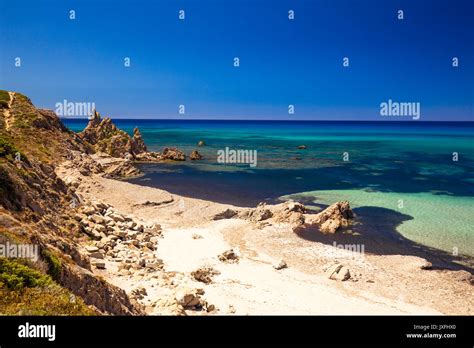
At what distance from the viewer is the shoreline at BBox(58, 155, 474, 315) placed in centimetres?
1792

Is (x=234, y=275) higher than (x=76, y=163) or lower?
lower

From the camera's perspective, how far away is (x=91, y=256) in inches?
789

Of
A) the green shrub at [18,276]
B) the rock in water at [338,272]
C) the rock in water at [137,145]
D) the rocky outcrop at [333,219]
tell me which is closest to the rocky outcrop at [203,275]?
the rock in water at [338,272]

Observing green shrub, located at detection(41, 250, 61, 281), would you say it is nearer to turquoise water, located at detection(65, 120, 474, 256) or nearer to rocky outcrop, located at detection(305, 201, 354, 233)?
rocky outcrop, located at detection(305, 201, 354, 233)

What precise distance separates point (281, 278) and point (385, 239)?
13968mm

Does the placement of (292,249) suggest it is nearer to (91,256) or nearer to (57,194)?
(91,256)

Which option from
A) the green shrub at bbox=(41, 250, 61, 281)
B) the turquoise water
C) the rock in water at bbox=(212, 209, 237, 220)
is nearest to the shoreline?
the rock in water at bbox=(212, 209, 237, 220)

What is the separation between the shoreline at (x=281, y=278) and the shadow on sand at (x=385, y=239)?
89 cm

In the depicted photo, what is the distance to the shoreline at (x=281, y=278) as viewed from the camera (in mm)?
17922

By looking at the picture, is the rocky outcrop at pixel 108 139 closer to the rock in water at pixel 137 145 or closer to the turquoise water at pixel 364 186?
the rock in water at pixel 137 145

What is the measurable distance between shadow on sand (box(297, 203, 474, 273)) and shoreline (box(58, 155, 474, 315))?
894 millimetres
